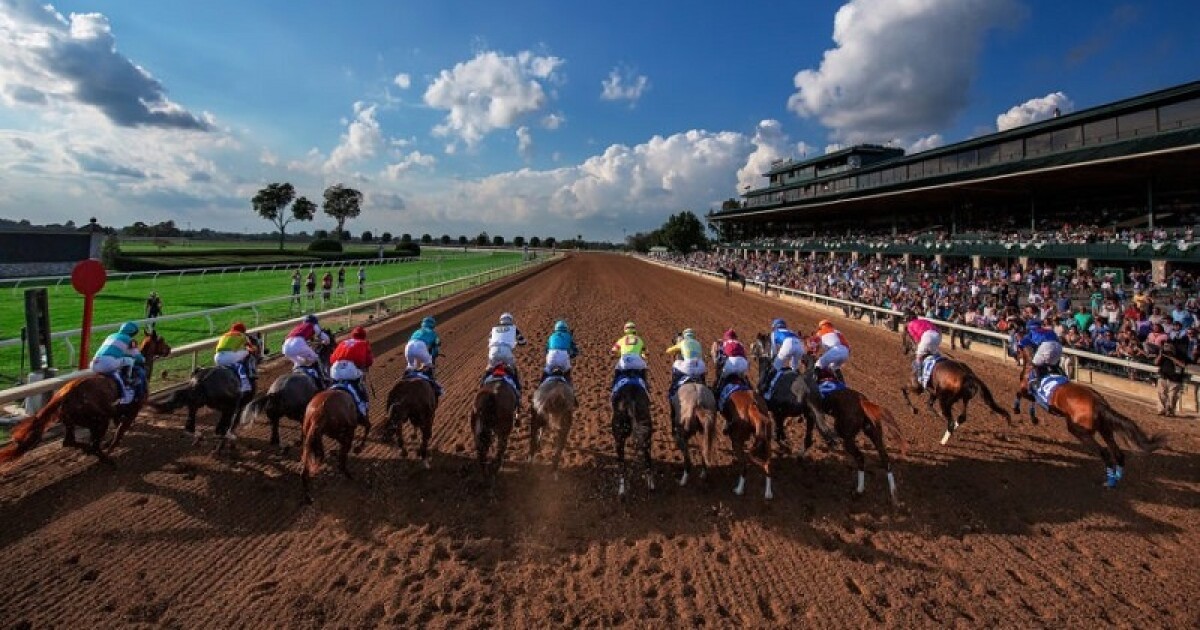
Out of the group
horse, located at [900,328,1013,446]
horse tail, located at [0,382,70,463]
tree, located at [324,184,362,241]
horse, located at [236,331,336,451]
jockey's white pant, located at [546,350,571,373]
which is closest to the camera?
horse tail, located at [0,382,70,463]

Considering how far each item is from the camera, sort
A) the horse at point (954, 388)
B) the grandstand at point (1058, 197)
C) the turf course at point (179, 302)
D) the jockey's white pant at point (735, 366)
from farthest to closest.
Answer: the grandstand at point (1058, 197)
the turf course at point (179, 302)
the horse at point (954, 388)
the jockey's white pant at point (735, 366)

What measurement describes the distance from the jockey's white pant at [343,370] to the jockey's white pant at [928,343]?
7020 millimetres

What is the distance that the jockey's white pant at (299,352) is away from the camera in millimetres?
6043

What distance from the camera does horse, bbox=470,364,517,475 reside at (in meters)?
5.43

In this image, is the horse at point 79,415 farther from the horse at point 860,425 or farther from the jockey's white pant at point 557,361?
the horse at point 860,425

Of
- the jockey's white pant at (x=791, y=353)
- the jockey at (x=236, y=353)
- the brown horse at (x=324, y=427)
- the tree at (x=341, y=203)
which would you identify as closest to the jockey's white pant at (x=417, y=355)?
the brown horse at (x=324, y=427)

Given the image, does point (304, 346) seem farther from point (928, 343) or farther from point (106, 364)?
point (928, 343)

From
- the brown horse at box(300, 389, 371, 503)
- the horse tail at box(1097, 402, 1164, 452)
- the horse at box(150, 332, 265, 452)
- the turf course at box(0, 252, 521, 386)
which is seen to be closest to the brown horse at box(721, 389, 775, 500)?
the horse tail at box(1097, 402, 1164, 452)

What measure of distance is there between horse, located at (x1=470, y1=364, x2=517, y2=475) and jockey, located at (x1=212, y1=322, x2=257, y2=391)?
3061mm

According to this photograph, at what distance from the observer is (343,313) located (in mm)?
15828

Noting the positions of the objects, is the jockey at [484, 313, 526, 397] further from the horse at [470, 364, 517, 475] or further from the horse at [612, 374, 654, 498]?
the horse at [612, 374, 654, 498]

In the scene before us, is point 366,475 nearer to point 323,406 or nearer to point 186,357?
point 323,406

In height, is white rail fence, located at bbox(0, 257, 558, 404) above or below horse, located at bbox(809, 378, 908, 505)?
above

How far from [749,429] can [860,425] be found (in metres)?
1.25
